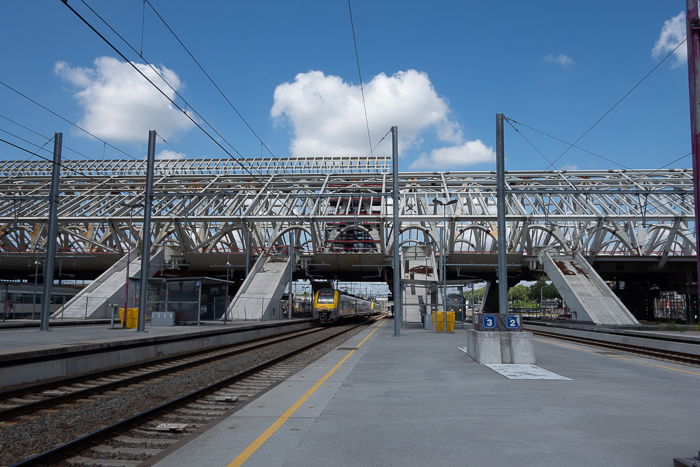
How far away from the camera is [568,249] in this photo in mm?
53500

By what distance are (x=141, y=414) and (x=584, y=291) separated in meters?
42.1

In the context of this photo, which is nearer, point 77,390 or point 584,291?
point 77,390

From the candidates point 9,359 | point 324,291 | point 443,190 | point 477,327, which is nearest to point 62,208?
point 324,291

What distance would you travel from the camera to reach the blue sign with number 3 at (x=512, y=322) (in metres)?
14.2

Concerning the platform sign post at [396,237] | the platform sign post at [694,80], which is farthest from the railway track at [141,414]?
the platform sign post at [396,237]

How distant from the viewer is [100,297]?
4231 centimetres

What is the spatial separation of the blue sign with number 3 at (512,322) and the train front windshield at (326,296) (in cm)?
3564

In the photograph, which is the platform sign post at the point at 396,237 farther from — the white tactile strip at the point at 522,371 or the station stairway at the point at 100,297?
the station stairway at the point at 100,297

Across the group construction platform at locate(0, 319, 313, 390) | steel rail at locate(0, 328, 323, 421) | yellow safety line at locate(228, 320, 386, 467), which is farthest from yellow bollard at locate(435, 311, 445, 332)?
yellow safety line at locate(228, 320, 386, 467)

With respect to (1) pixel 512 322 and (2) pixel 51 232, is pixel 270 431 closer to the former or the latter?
(1) pixel 512 322

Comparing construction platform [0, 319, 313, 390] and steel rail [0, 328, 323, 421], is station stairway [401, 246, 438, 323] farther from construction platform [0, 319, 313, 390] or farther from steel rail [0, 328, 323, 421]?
steel rail [0, 328, 323, 421]

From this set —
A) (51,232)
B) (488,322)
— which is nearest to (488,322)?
(488,322)

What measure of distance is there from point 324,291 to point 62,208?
2698 centimetres

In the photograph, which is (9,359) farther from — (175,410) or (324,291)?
(324,291)
